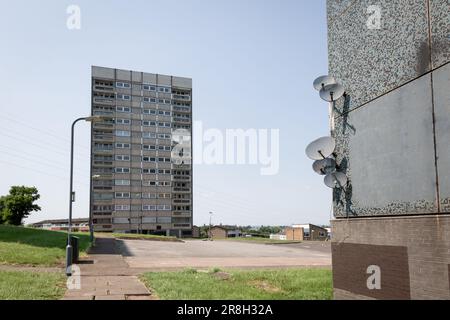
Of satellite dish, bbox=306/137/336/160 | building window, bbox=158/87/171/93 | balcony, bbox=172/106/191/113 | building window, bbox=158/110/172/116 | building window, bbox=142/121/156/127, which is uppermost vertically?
building window, bbox=158/87/171/93

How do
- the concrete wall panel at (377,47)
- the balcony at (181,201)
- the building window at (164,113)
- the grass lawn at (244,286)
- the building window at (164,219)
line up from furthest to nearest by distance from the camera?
the building window at (164,113), the balcony at (181,201), the building window at (164,219), the grass lawn at (244,286), the concrete wall panel at (377,47)

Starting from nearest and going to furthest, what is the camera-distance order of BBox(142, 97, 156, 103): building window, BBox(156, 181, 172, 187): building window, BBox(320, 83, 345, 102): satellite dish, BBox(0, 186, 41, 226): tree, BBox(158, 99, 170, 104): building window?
BBox(320, 83, 345, 102): satellite dish → BBox(0, 186, 41, 226): tree → BBox(156, 181, 172, 187): building window → BBox(142, 97, 156, 103): building window → BBox(158, 99, 170, 104): building window

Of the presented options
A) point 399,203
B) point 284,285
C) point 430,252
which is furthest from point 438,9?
point 284,285

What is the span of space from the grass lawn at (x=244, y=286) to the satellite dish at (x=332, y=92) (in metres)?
5.31

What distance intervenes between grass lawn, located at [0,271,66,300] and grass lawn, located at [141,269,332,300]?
2705 millimetres

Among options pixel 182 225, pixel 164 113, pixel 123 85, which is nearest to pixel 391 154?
pixel 182 225

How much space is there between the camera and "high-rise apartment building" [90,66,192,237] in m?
101

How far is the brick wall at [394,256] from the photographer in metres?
6.92

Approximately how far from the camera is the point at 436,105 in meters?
7.15

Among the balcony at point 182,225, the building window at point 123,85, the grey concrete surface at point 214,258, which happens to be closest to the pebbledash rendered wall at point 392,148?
the grey concrete surface at point 214,258

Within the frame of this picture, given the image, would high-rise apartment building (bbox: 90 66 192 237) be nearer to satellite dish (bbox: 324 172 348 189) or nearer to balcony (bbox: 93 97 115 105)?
balcony (bbox: 93 97 115 105)

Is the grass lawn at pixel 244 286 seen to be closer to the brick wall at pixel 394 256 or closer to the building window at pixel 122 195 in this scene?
the brick wall at pixel 394 256

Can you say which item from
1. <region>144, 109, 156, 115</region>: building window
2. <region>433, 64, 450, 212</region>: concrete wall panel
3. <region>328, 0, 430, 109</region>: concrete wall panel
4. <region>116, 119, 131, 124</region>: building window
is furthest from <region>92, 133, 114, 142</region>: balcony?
<region>433, 64, 450, 212</region>: concrete wall panel

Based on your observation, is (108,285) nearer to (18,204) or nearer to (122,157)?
(18,204)
